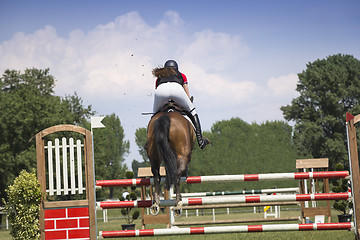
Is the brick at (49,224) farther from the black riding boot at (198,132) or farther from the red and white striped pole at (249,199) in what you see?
the black riding boot at (198,132)

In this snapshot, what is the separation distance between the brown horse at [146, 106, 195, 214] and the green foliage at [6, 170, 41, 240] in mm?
1909

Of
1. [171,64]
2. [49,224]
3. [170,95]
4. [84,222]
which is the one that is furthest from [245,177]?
[49,224]

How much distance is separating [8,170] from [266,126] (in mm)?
30568

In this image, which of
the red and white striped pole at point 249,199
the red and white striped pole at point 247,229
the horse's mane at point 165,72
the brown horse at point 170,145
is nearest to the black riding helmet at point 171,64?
the horse's mane at point 165,72

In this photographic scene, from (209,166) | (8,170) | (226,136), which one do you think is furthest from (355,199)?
(226,136)

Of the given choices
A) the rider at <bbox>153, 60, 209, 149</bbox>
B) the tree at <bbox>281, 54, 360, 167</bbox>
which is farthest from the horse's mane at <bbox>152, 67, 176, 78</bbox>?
the tree at <bbox>281, 54, 360, 167</bbox>

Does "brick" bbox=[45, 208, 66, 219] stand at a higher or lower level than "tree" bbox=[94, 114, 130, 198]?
lower

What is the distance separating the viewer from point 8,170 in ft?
98.5

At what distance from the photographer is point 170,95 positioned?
6.23 metres

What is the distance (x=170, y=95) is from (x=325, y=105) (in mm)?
41064

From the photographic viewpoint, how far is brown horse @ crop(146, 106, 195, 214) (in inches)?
218

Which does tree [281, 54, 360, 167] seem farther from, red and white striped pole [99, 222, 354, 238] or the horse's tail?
the horse's tail

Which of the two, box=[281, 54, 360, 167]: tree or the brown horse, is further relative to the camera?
box=[281, 54, 360, 167]: tree

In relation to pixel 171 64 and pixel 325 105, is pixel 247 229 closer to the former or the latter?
pixel 171 64
